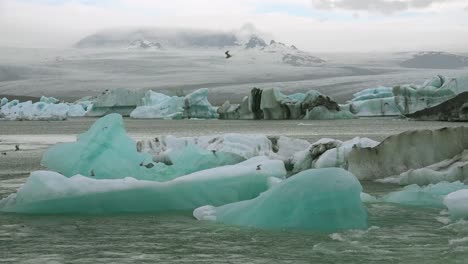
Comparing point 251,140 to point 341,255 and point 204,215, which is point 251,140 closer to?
point 204,215

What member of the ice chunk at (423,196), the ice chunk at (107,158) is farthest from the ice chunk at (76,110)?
the ice chunk at (423,196)

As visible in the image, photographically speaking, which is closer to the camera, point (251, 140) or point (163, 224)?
point (163, 224)

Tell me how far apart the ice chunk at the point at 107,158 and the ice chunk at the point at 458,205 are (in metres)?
4.18

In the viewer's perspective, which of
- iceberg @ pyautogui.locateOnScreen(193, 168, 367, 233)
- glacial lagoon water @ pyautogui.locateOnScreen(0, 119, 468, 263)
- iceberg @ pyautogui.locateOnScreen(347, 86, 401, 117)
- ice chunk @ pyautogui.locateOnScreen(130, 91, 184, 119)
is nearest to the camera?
glacial lagoon water @ pyautogui.locateOnScreen(0, 119, 468, 263)

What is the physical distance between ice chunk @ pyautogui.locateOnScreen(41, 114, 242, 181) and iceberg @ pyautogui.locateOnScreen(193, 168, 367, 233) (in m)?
3.26

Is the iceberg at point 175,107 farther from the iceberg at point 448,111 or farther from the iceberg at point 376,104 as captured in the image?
the iceberg at point 448,111

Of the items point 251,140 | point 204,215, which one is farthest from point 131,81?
point 204,215

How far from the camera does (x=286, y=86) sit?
73312 mm

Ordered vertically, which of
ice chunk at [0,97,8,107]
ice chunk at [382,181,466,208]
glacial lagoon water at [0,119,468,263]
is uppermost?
glacial lagoon water at [0,119,468,263]

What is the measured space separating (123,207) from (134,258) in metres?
2.46

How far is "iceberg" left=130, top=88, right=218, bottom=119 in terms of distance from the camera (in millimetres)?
43500

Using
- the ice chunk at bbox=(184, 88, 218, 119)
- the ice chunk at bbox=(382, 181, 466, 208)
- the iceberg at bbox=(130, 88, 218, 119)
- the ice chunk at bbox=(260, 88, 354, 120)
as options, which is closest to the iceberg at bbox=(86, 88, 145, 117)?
the iceberg at bbox=(130, 88, 218, 119)

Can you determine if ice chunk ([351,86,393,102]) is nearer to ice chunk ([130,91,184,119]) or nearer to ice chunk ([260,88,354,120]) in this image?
ice chunk ([260,88,354,120])

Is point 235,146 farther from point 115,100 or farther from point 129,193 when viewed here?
point 115,100
